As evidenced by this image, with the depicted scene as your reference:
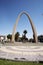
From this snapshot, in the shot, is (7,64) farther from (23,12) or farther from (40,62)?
(23,12)

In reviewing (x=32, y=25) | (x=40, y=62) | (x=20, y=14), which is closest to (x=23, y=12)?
(x=20, y=14)

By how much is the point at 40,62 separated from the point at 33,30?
48.5 m

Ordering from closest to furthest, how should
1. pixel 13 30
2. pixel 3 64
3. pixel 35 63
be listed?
pixel 3 64, pixel 35 63, pixel 13 30

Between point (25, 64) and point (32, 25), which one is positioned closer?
point (25, 64)

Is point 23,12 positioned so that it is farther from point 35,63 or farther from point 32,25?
point 35,63

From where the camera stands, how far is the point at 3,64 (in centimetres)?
956

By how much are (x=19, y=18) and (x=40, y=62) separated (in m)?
49.3

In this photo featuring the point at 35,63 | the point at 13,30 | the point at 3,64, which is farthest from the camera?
the point at 13,30

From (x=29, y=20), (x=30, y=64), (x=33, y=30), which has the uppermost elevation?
(x=29, y=20)

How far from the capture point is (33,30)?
5884 centimetres

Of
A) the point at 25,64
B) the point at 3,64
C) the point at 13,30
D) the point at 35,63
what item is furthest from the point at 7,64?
the point at 13,30

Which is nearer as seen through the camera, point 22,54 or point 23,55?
point 23,55

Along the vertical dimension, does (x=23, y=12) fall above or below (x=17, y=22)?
above

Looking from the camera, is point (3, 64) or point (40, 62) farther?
point (40, 62)
